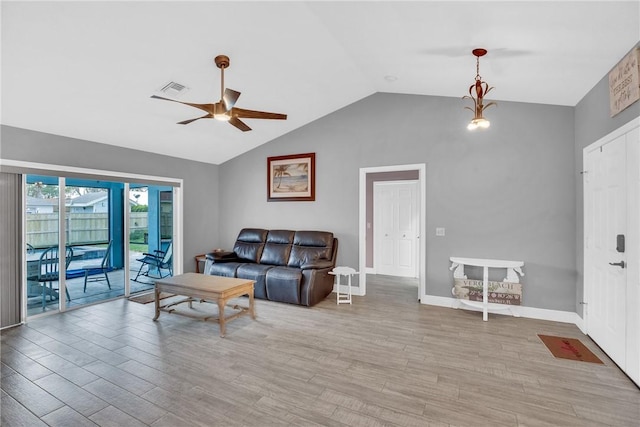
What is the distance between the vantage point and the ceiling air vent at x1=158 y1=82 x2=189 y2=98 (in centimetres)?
350

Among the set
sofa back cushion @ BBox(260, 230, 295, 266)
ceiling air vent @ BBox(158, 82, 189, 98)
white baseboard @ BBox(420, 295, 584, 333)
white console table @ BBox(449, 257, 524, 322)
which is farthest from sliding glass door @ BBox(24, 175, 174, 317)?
white baseboard @ BBox(420, 295, 584, 333)

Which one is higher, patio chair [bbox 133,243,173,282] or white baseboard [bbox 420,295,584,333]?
patio chair [bbox 133,243,173,282]

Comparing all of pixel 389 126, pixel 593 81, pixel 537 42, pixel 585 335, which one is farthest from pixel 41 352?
pixel 593 81

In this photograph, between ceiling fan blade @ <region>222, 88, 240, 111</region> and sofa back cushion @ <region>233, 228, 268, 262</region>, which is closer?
ceiling fan blade @ <region>222, 88, 240, 111</region>

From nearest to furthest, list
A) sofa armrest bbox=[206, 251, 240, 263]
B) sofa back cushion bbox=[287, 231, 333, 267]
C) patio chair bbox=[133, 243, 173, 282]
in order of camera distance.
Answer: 1. sofa back cushion bbox=[287, 231, 333, 267]
2. sofa armrest bbox=[206, 251, 240, 263]
3. patio chair bbox=[133, 243, 173, 282]

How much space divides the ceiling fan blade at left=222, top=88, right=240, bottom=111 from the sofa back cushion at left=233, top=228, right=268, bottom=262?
3043mm

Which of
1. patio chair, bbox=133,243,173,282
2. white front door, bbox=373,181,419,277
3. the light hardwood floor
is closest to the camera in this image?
the light hardwood floor

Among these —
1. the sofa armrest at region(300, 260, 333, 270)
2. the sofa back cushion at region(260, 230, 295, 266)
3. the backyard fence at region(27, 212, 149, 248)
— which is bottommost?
the sofa armrest at region(300, 260, 333, 270)

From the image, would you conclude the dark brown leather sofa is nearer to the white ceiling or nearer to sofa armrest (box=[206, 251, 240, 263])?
sofa armrest (box=[206, 251, 240, 263])

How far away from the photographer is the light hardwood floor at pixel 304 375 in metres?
2.08

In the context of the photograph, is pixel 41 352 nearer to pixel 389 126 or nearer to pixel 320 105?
pixel 320 105

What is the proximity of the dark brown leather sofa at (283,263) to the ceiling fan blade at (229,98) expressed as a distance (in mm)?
2516

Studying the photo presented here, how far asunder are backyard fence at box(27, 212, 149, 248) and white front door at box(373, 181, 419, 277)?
4625 millimetres

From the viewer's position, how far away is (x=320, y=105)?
4.93 m
